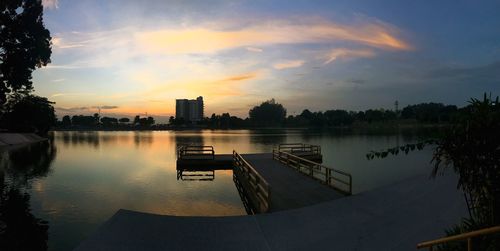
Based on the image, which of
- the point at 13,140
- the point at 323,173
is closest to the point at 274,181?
the point at 323,173

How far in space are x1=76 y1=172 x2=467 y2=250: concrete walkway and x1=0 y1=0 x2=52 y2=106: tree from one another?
1688 cm

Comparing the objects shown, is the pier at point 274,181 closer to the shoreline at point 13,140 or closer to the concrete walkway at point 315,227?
the concrete walkway at point 315,227

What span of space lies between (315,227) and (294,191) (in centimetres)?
579

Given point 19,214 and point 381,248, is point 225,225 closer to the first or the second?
point 381,248

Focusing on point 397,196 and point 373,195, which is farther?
point 373,195

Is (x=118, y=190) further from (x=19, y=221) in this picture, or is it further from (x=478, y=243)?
(x=478, y=243)

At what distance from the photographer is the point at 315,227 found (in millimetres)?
9086

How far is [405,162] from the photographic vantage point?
32.5 meters

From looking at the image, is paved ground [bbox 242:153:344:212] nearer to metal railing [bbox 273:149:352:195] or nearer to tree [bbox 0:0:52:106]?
metal railing [bbox 273:149:352:195]

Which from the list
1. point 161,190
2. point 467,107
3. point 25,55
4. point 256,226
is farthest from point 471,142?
point 25,55

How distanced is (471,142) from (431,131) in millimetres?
906

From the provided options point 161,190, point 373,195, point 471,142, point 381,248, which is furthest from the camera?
point 161,190

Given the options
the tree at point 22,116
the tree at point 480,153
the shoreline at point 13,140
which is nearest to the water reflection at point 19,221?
the tree at point 480,153

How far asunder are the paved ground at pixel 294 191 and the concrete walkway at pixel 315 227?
206 centimetres
